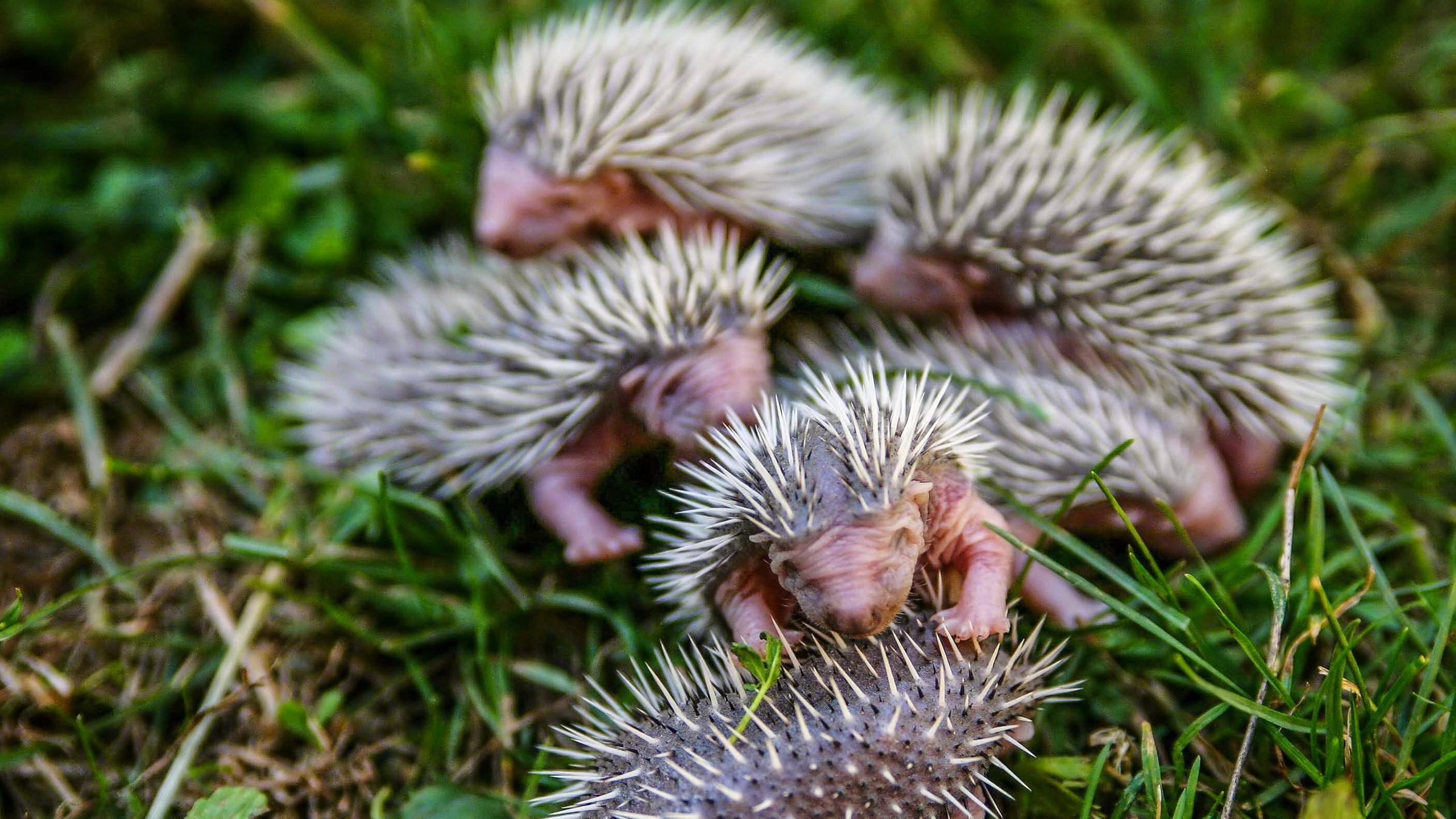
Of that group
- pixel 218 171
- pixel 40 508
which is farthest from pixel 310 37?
pixel 40 508

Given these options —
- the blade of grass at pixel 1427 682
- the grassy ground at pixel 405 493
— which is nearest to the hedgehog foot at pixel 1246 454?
the grassy ground at pixel 405 493

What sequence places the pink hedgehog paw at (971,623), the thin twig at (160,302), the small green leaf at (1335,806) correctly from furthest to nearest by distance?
1. the thin twig at (160,302)
2. the pink hedgehog paw at (971,623)
3. the small green leaf at (1335,806)

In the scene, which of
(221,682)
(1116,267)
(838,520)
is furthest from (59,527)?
(1116,267)

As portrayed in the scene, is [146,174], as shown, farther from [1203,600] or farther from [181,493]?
[1203,600]

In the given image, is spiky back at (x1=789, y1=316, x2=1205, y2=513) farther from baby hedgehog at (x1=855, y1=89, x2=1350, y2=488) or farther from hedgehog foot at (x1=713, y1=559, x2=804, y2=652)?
hedgehog foot at (x1=713, y1=559, x2=804, y2=652)

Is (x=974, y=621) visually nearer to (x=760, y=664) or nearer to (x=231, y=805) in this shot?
(x=760, y=664)

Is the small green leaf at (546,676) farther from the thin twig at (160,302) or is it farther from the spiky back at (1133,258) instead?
the thin twig at (160,302)
